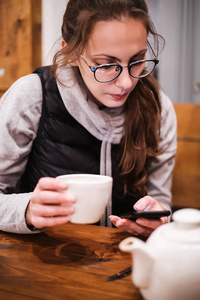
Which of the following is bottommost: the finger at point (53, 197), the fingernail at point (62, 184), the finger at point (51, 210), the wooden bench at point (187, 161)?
the wooden bench at point (187, 161)

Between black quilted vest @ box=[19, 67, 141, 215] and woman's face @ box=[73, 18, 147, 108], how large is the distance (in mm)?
234

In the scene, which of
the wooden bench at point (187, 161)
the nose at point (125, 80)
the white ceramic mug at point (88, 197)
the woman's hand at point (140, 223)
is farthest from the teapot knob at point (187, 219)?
the wooden bench at point (187, 161)

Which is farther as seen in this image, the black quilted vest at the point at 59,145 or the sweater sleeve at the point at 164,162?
the sweater sleeve at the point at 164,162

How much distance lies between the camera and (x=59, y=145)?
1337 mm

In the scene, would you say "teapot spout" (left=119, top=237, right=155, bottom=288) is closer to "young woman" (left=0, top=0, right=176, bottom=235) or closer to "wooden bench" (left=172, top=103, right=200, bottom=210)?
"young woman" (left=0, top=0, right=176, bottom=235)

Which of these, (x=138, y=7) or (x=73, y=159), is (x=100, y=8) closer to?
(x=138, y=7)

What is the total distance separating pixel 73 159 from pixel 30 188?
0.74 feet

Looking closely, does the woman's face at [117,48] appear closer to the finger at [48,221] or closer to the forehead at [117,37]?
the forehead at [117,37]

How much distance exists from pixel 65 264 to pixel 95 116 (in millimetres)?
629

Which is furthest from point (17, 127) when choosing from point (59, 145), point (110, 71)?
point (110, 71)

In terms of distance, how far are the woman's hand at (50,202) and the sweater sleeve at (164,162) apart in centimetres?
71

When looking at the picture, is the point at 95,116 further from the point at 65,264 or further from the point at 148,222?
the point at 65,264

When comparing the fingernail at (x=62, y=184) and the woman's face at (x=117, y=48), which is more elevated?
the woman's face at (x=117, y=48)

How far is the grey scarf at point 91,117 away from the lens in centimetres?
127
